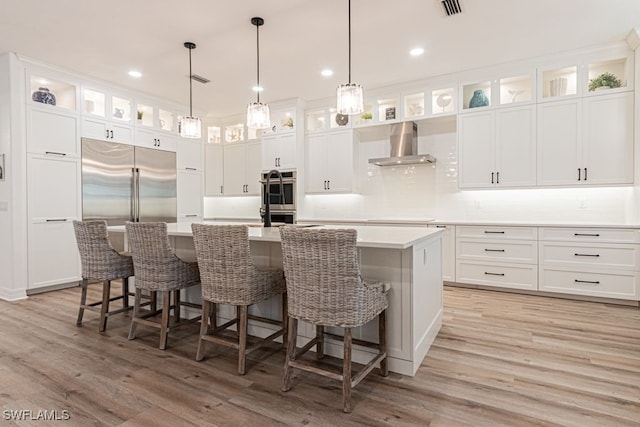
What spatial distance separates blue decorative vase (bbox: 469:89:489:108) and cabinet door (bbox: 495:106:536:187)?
8.9 inches

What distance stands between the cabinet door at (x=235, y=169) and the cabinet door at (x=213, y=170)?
0.36 ft

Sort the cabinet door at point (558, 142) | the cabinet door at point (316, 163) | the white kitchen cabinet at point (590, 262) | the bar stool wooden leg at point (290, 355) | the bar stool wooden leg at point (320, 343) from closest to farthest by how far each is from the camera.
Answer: the bar stool wooden leg at point (290, 355), the bar stool wooden leg at point (320, 343), the white kitchen cabinet at point (590, 262), the cabinet door at point (558, 142), the cabinet door at point (316, 163)

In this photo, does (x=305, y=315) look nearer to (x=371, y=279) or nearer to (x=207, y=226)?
(x=371, y=279)

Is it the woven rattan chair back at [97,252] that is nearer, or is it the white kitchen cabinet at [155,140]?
the woven rattan chair back at [97,252]

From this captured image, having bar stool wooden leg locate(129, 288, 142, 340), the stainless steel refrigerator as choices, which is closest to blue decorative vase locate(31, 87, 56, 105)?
the stainless steel refrigerator

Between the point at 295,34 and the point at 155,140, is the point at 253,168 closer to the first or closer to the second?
the point at 155,140

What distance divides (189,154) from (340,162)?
2.73 m

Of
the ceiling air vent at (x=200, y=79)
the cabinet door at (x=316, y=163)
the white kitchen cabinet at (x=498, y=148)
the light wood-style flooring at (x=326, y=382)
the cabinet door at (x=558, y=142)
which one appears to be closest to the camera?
the light wood-style flooring at (x=326, y=382)

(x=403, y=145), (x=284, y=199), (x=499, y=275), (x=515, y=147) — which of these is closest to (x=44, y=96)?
(x=284, y=199)

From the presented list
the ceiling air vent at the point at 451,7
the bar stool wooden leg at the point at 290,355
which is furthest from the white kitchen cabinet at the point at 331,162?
the bar stool wooden leg at the point at 290,355

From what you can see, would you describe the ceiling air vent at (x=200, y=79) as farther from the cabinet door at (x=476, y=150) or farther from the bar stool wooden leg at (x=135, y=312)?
the cabinet door at (x=476, y=150)

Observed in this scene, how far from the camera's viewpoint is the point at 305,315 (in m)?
1.95

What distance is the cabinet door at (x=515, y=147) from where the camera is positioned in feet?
14.2

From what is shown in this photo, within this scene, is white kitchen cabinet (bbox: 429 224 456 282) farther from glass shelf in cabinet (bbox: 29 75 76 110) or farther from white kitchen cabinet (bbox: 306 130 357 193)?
glass shelf in cabinet (bbox: 29 75 76 110)
